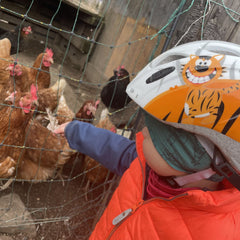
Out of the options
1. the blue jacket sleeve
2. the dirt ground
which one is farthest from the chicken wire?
the blue jacket sleeve

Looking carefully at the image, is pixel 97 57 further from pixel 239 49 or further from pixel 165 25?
pixel 239 49

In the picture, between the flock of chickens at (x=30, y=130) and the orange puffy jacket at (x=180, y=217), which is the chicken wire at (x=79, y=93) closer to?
→ the flock of chickens at (x=30, y=130)

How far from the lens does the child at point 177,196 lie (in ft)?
2.59

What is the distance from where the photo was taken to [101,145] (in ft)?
4.13

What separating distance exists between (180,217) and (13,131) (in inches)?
61.9

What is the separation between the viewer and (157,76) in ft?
2.71

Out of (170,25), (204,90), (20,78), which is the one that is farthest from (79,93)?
(204,90)

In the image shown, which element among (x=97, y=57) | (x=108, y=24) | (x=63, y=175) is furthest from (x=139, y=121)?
(x=97, y=57)

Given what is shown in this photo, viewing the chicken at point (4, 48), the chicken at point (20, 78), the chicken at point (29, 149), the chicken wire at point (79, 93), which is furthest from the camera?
the chicken at point (4, 48)

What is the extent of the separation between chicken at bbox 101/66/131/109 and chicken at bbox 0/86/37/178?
3.17 ft

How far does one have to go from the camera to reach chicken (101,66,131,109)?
8.66ft

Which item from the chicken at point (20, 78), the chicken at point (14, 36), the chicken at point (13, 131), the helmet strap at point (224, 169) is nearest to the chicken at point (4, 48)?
the chicken at point (20, 78)

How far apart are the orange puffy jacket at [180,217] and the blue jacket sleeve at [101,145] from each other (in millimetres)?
192

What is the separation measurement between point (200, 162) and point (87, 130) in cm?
69
